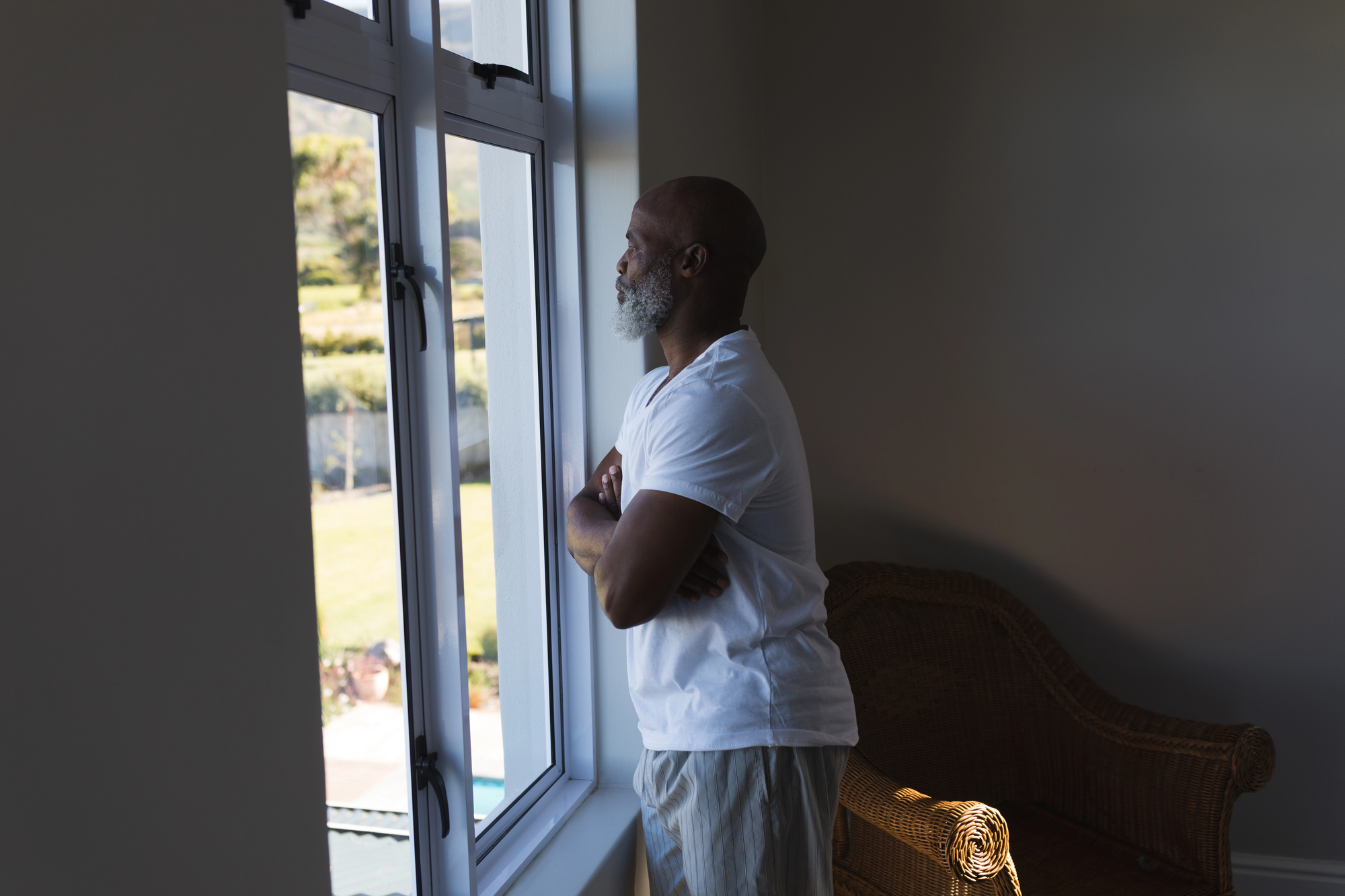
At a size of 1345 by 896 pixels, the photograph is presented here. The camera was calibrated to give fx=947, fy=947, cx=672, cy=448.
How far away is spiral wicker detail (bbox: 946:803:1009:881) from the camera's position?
5.76ft

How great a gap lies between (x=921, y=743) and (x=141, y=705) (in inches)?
82.4

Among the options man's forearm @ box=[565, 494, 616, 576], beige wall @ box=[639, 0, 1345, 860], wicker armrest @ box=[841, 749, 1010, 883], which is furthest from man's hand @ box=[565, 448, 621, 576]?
beige wall @ box=[639, 0, 1345, 860]

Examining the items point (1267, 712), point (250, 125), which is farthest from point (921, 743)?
point (250, 125)

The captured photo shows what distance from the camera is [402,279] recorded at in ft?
4.31

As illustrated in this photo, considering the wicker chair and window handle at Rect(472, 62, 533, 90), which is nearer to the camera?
window handle at Rect(472, 62, 533, 90)

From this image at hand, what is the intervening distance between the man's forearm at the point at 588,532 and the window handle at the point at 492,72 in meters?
0.71

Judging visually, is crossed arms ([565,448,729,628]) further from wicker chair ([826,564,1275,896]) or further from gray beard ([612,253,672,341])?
wicker chair ([826,564,1275,896])

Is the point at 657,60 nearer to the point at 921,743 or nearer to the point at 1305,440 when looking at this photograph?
the point at 921,743

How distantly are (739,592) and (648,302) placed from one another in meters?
0.45

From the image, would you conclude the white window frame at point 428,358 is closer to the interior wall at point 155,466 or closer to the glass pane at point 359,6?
the glass pane at point 359,6

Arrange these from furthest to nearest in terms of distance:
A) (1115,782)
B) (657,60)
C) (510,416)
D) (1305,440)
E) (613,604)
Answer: (1305,440) → (1115,782) → (657,60) → (510,416) → (613,604)

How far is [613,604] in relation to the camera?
1.27 metres

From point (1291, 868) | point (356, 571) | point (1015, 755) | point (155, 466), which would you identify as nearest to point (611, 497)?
point (356, 571)

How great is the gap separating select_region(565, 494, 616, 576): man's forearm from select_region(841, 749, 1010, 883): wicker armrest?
2.88ft
